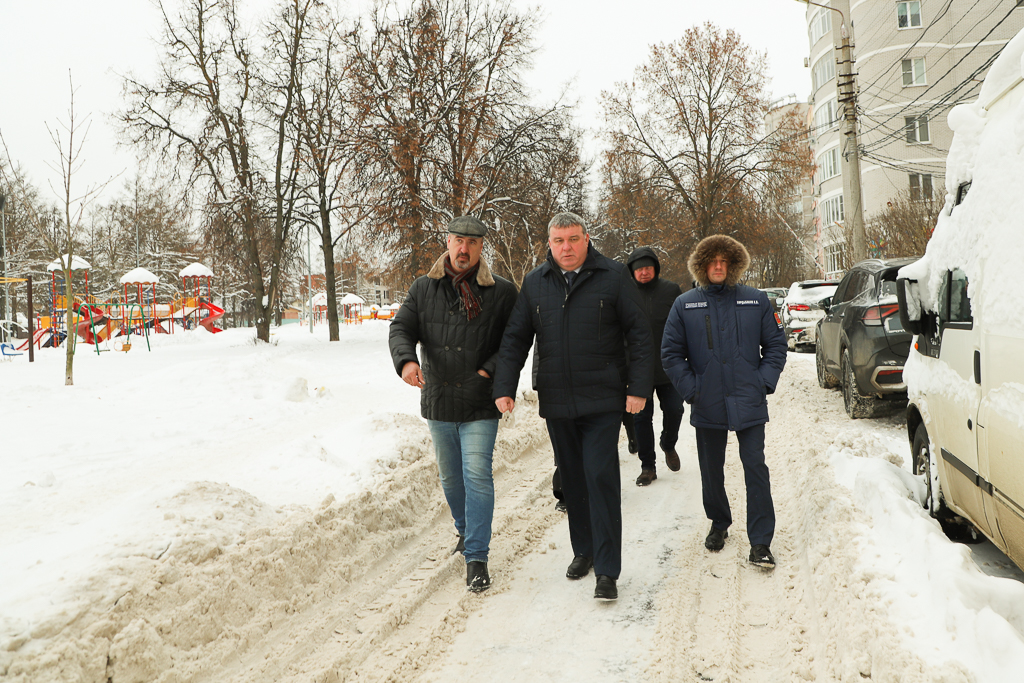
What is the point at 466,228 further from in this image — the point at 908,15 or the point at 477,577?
the point at 908,15

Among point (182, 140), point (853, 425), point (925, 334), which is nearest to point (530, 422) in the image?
point (853, 425)

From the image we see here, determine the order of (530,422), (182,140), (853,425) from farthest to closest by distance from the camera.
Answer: (182,140)
(530,422)
(853,425)

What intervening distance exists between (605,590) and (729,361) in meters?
1.52

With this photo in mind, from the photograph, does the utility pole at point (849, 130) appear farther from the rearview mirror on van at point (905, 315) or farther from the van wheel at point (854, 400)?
the rearview mirror on van at point (905, 315)

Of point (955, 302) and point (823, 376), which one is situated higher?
point (955, 302)

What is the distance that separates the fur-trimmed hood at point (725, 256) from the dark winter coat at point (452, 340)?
1.16 m

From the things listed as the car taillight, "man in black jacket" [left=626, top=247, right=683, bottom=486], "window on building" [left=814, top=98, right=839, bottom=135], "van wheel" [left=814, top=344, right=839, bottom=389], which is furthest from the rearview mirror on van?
"window on building" [left=814, top=98, right=839, bottom=135]

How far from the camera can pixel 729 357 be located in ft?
13.9

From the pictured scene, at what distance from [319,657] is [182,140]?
22.9 meters

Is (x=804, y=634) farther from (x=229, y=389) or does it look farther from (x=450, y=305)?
(x=229, y=389)

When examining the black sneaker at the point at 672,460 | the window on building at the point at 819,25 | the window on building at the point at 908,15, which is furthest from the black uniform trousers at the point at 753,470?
the window on building at the point at 819,25

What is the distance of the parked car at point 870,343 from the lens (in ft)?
24.9

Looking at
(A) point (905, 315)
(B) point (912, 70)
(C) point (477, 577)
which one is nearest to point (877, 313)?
(A) point (905, 315)

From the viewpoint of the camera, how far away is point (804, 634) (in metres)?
3.32
